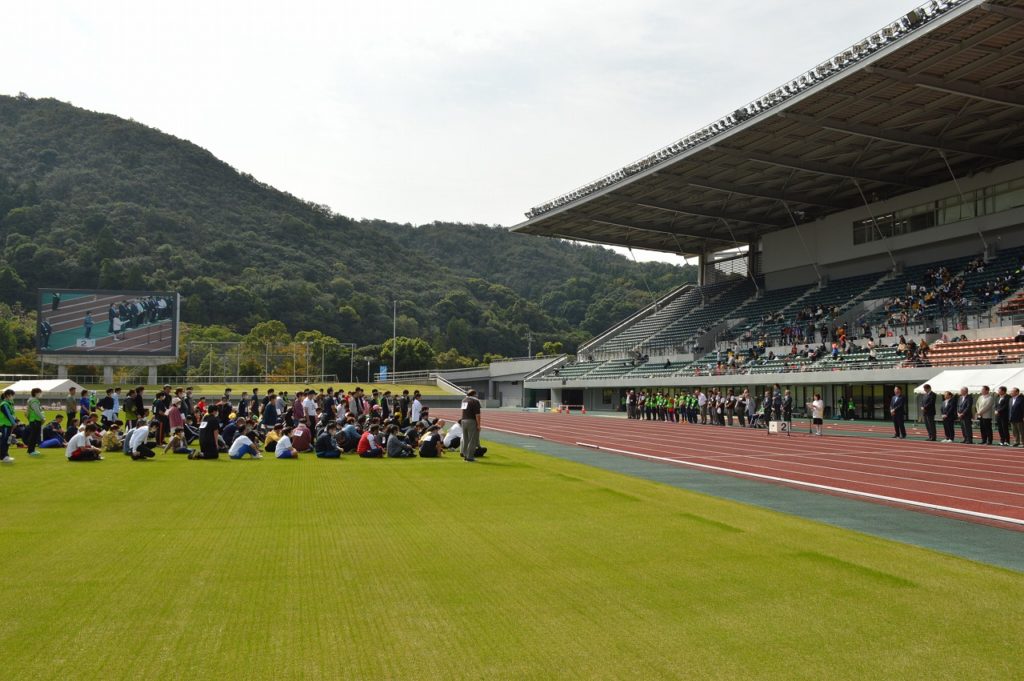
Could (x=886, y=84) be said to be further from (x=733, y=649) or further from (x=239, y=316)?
(x=239, y=316)

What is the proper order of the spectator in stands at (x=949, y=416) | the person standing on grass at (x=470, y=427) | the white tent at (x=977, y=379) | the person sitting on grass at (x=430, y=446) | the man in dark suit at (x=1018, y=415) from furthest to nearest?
the spectator in stands at (x=949, y=416) < the white tent at (x=977, y=379) < the man in dark suit at (x=1018, y=415) < the person sitting on grass at (x=430, y=446) < the person standing on grass at (x=470, y=427)

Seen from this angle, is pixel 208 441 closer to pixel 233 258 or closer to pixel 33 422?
pixel 33 422

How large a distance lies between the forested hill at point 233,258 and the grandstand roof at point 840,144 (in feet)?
197

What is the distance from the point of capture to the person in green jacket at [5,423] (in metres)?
15.7

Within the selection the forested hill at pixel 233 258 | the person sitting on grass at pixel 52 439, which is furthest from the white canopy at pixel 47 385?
the forested hill at pixel 233 258

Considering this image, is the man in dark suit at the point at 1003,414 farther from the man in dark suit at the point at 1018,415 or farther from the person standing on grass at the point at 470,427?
the person standing on grass at the point at 470,427

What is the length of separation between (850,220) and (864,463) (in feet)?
110

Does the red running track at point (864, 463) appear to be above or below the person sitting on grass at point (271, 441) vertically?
below

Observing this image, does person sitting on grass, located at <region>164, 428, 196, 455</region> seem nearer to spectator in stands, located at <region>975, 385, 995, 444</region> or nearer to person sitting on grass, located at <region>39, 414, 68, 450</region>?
person sitting on grass, located at <region>39, 414, 68, 450</region>

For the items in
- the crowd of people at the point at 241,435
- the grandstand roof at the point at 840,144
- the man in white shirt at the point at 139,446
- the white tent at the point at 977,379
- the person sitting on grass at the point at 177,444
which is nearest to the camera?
the man in white shirt at the point at 139,446

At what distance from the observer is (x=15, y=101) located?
412ft

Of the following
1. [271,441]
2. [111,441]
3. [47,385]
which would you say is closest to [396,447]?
[271,441]

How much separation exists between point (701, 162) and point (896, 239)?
12163 millimetres

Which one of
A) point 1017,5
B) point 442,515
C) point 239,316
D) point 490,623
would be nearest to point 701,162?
point 1017,5
